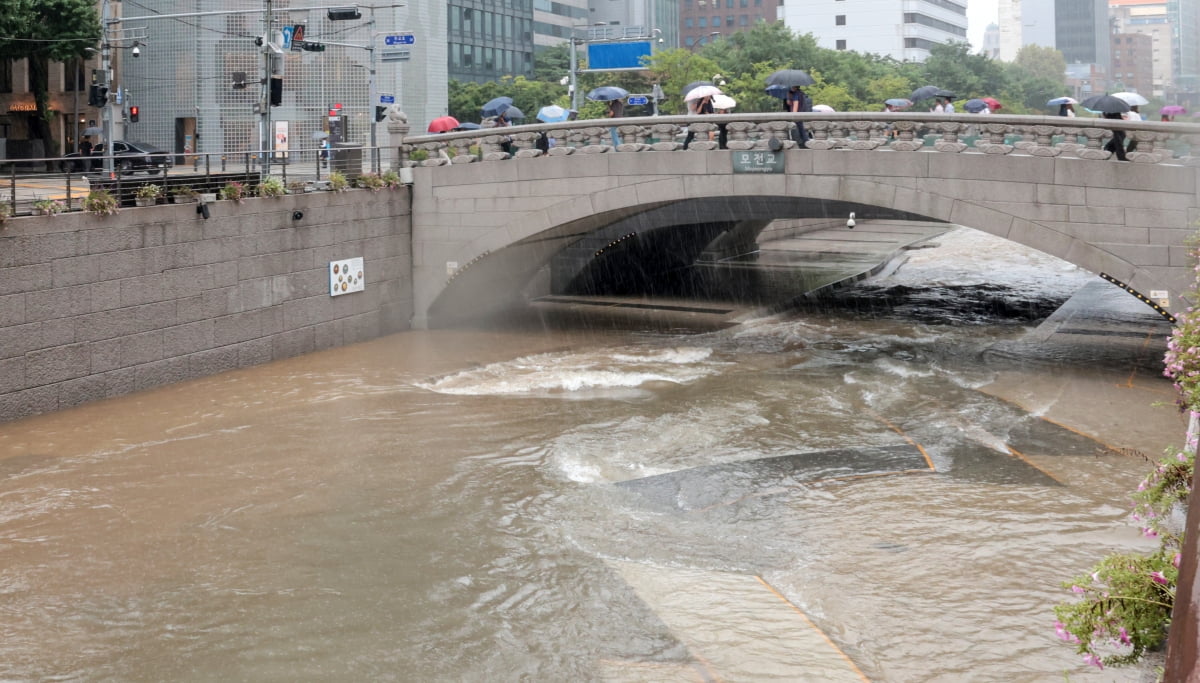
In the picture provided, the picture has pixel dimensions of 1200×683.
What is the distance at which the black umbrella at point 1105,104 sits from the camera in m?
21.9

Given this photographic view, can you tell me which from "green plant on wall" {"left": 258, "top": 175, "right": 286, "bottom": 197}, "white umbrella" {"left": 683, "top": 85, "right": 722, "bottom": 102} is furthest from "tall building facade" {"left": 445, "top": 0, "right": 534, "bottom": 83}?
"green plant on wall" {"left": 258, "top": 175, "right": 286, "bottom": 197}

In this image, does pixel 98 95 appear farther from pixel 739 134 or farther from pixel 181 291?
pixel 739 134

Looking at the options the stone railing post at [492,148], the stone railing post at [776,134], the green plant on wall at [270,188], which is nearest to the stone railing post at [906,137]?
the stone railing post at [776,134]

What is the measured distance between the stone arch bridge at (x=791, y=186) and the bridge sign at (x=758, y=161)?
0.9 inches

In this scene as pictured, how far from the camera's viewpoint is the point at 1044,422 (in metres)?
18.8

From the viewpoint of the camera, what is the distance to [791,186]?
2375cm

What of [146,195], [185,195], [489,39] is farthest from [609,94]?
[489,39]

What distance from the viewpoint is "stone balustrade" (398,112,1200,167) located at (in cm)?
2078

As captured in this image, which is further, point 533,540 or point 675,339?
point 675,339

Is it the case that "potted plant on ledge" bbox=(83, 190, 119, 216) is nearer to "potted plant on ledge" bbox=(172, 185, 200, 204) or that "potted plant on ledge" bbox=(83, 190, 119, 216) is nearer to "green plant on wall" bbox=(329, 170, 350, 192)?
"potted plant on ledge" bbox=(172, 185, 200, 204)

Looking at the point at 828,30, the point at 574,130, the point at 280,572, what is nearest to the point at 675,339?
the point at 574,130

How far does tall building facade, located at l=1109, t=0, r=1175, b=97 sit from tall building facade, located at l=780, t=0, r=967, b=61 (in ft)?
372

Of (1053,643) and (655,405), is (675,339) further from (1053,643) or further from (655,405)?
(1053,643)

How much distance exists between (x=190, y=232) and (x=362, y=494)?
8.16 meters
